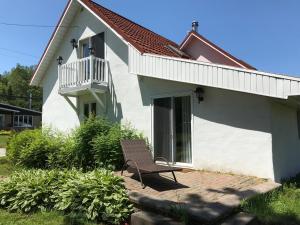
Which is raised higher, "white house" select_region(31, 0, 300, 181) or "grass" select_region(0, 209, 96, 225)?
"white house" select_region(31, 0, 300, 181)

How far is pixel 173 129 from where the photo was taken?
392 inches

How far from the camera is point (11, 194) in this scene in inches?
261

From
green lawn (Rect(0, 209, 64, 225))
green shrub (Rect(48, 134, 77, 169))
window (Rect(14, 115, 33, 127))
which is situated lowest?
green lawn (Rect(0, 209, 64, 225))

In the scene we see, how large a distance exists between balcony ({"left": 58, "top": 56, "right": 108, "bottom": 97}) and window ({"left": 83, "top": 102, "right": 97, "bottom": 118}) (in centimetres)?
69

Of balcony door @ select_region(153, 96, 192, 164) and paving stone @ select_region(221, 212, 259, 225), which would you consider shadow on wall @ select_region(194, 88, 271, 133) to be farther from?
paving stone @ select_region(221, 212, 259, 225)

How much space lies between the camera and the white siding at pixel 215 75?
7.01m

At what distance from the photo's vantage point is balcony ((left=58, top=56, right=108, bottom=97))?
1199 cm

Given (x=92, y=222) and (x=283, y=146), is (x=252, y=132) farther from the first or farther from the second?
(x=92, y=222)

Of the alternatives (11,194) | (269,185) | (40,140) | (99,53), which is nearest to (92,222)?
(11,194)

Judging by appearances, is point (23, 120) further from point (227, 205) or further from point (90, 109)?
point (227, 205)

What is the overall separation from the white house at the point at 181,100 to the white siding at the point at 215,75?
0.02 metres

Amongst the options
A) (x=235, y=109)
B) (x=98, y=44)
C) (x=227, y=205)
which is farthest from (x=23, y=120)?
(x=227, y=205)

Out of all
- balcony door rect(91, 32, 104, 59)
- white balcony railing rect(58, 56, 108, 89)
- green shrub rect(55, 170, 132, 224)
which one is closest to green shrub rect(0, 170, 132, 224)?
green shrub rect(55, 170, 132, 224)

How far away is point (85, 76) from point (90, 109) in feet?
5.62
